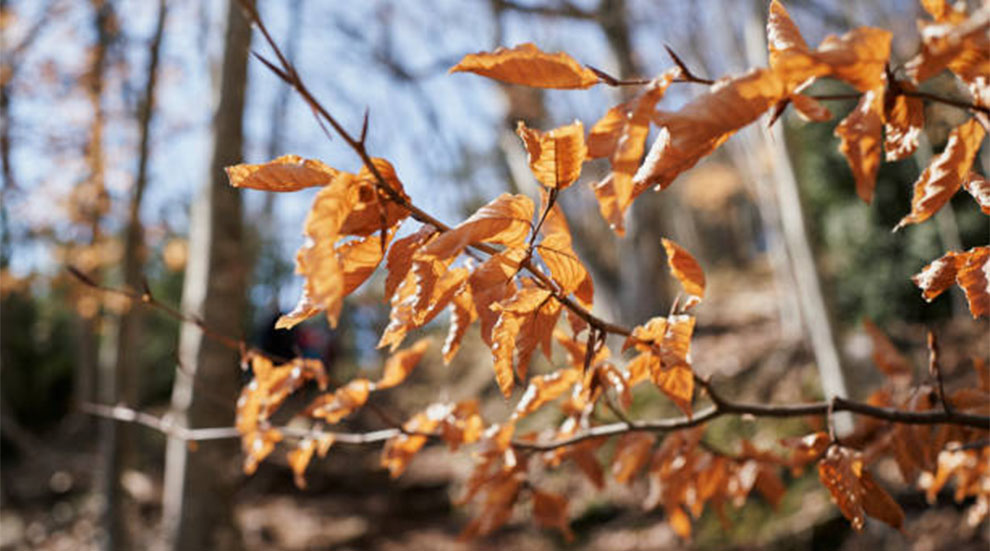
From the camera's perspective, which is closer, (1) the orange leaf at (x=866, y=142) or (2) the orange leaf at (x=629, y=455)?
(1) the orange leaf at (x=866, y=142)

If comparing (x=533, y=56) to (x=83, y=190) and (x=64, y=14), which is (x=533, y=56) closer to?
(x=64, y=14)

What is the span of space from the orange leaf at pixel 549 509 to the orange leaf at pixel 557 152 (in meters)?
0.96

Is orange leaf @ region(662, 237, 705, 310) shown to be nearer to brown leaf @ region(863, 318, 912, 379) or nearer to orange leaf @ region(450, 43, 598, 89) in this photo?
orange leaf @ region(450, 43, 598, 89)

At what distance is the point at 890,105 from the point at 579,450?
92cm

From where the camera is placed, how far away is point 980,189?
0.84 metres

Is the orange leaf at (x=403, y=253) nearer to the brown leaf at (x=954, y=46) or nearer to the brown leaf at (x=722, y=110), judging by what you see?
the brown leaf at (x=722, y=110)

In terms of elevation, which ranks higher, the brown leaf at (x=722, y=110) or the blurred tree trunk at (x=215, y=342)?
the brown leaf at (x=722, y=110)

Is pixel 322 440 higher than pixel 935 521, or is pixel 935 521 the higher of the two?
pixel 322 440

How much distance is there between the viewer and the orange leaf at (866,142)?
0.58m

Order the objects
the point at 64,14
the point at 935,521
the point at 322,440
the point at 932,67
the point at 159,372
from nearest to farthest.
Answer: the point at 932,67 → the point at 322,440 → the point at 935,521 → the point at 64,14 → the point at 159,372

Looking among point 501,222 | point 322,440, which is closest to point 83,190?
point 322,440

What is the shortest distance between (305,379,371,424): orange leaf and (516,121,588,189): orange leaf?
0.73m

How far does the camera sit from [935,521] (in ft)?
12.0

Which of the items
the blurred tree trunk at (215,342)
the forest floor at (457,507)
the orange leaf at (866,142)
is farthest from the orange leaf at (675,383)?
the forest floor at (457,507)
